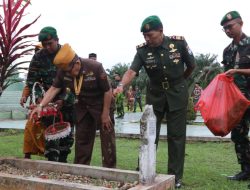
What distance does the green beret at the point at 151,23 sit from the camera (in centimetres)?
436

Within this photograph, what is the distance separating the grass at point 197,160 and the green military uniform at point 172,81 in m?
0.43

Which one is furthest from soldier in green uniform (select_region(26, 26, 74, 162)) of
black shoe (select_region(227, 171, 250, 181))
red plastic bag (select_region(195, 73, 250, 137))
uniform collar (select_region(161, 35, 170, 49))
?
black shoe (select_region(227, 171, 250, 181))

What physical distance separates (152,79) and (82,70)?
0.77m

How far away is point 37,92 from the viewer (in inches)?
212

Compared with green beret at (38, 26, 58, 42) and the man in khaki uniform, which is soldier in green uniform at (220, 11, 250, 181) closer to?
the man in khaki uniform

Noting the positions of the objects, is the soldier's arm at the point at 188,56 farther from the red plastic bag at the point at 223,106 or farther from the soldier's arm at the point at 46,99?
the soldier's arm at the point at 46,99

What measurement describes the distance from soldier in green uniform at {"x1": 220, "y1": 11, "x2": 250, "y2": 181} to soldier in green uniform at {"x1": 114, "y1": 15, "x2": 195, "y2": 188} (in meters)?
0.49

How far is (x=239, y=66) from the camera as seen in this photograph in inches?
186

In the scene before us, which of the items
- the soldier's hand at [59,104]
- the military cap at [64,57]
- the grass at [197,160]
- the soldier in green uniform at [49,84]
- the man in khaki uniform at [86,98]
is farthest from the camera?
the soldier in green uniform at [49,84]

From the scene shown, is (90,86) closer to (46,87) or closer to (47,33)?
(47,33)

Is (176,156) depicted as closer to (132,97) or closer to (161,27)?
(161,27)

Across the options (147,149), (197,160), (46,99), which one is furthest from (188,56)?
(197,160)

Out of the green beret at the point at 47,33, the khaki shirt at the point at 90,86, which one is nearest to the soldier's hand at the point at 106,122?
the khaki shirt at the point at 90,86

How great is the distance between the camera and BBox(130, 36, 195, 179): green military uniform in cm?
455
